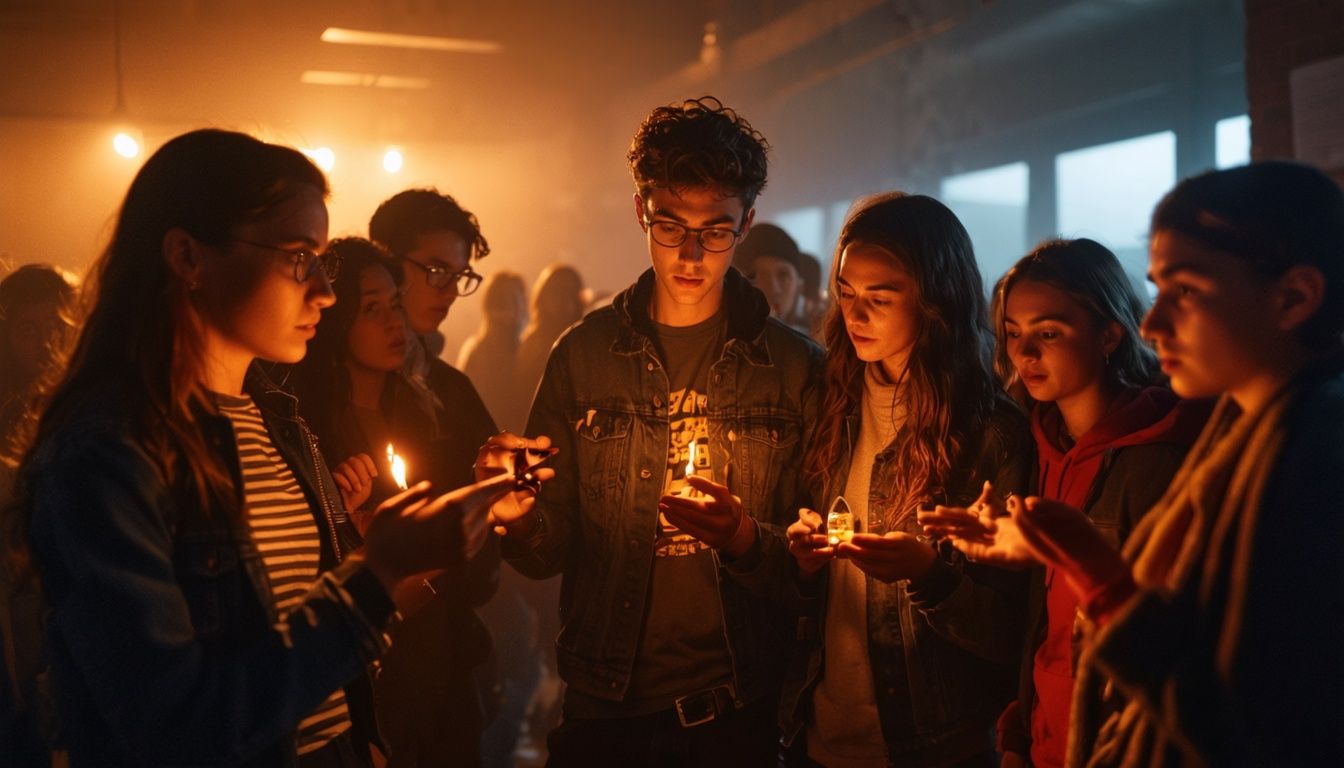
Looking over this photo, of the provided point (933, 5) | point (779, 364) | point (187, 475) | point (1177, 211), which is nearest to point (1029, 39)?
point (933, 5)

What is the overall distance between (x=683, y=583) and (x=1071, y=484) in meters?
0.97

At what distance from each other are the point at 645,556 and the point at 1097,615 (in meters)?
1.26

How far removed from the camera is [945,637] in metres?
2.23

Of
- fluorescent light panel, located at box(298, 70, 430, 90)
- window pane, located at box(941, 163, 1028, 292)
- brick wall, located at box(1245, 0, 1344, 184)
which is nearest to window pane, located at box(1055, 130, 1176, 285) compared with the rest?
window pane, located at box(941, 163, 1028, 292)

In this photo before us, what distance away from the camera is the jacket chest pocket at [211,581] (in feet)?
5.13

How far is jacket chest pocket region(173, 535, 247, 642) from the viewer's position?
61.5 inches

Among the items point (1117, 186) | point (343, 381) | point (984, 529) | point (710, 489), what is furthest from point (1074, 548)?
point (1117, 186)

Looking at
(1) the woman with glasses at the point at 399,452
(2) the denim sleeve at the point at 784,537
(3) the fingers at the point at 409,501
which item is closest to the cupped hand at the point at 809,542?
(2) the denim sleeve at the point at 784,537

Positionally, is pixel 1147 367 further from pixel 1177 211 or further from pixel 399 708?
pixel 399 708

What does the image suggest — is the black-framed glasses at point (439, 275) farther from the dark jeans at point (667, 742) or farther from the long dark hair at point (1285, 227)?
the long dark hair at point (1285, 227)

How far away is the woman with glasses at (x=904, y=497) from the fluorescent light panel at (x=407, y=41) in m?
7.09

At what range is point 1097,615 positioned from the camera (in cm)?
150

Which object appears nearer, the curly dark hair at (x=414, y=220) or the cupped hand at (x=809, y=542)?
the cupped hand at (x=809, y=542)

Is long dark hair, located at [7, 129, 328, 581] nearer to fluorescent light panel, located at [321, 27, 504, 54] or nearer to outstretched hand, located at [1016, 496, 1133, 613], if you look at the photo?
outstretched hand, located at [1016, 496, 1133, 613]
